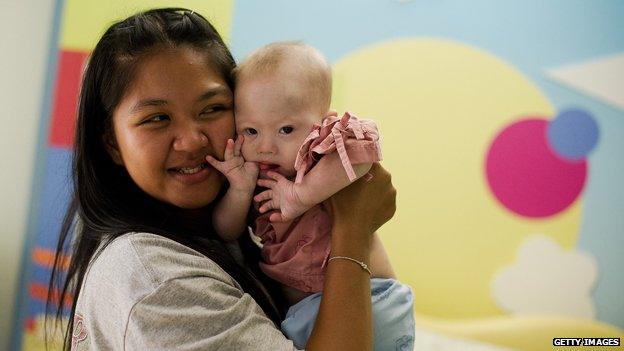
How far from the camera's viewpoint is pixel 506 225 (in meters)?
2.49

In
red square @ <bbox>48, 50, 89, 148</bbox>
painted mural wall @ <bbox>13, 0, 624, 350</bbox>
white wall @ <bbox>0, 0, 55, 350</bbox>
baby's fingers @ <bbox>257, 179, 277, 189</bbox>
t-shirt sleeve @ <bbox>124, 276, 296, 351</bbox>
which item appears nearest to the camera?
t-shirt sleeve @ <bbox>124, 276, 296, 351</bbox>

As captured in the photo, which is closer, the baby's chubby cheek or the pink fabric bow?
the pink fabric bow

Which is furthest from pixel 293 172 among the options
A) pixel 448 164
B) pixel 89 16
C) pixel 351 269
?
pixel 89 16

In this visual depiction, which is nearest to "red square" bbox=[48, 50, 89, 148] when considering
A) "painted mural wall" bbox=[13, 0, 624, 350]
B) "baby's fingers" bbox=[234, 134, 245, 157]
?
"painted mural wall" bbox=[13, 0, 624, 350]

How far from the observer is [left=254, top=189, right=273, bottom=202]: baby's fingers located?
127cm

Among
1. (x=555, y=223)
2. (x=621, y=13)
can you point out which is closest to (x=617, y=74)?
(x=621, y=13)

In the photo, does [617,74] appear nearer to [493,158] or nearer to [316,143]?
[493,158]

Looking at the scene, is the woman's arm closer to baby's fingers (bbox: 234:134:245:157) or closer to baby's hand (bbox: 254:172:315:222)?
baby's hand (bbox: 254:172:315:222)

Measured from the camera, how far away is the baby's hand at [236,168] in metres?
1.26

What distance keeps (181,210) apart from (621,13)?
2.10 meters

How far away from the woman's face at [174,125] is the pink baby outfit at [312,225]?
19 centimetres

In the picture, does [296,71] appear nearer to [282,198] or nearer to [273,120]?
[273,120]

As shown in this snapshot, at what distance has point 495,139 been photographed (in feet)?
8.31

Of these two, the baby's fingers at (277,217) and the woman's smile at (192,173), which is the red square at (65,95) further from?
the baby's fingers at (277,217)
